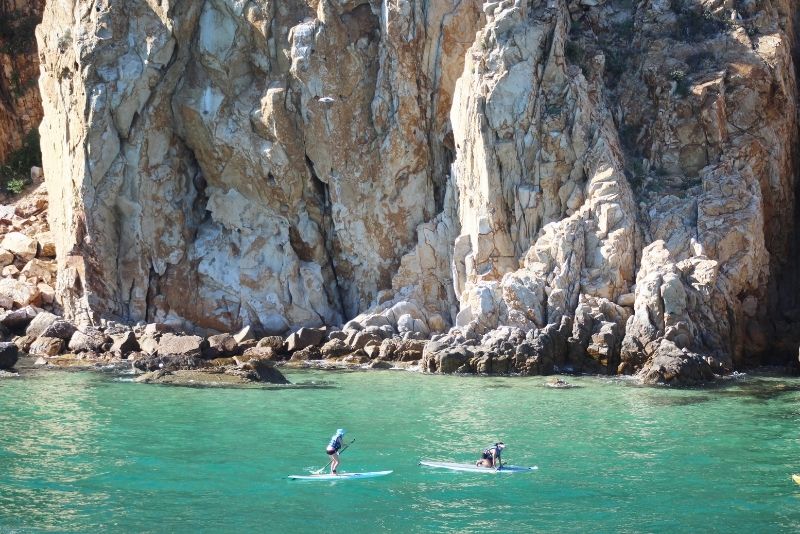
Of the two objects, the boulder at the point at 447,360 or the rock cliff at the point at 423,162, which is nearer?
the boulder at the point at 447,360

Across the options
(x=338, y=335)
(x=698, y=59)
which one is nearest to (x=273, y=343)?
(x=338, y=335)

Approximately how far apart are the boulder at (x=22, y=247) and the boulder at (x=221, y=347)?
13805mm

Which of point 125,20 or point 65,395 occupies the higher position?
point 125,20

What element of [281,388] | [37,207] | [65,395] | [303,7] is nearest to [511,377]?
[281,388]

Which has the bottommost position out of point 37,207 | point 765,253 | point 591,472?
point 591,472

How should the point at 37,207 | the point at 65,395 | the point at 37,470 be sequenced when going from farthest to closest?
the point at 37,207 → the point at 65,395 → the point at 37,470

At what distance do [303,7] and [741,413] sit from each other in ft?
85.6

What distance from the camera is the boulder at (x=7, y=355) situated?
3369 centimetres

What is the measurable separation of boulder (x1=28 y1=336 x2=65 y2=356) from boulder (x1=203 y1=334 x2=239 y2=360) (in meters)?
5.93

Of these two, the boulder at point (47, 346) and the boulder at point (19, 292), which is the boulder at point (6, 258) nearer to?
the boulder at point (19, 292)

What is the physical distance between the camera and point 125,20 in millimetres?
42688

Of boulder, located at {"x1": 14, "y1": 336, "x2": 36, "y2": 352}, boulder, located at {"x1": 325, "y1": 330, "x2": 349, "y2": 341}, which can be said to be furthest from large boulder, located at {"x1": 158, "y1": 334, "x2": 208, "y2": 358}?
boulder, located at {"x1": 14, "y1": 336, "x2": 36, "y2": 352}

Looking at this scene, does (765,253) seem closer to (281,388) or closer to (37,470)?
(281,388)

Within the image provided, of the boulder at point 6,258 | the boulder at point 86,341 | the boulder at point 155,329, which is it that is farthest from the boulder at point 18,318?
the boulder at point 155,329
